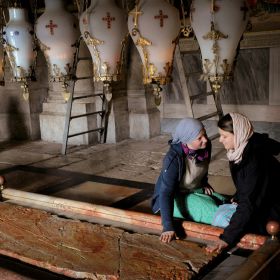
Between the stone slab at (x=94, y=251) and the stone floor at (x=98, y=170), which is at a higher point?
the stone slab at (x=94, y=251)

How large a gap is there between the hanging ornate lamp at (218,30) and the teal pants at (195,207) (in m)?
0.91

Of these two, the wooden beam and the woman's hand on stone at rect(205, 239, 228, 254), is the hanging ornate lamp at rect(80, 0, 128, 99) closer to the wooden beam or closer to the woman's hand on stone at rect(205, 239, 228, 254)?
the wooden beam

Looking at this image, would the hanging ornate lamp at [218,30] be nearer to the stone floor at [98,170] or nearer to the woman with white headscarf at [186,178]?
the woman with white headscarf at [186,178]

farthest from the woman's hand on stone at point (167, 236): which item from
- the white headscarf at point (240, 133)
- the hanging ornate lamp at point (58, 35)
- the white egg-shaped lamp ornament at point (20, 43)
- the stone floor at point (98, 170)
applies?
the stone floor at point (98, 170)

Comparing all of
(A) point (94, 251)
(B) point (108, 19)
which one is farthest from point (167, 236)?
(B) point (108, 19)

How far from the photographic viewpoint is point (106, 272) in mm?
1904

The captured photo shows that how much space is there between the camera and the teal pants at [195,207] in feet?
8.79

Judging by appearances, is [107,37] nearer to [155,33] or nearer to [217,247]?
[155,33]

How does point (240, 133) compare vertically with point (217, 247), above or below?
above

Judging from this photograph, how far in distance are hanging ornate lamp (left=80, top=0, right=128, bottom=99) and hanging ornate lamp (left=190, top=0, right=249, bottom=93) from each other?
358 millimetres

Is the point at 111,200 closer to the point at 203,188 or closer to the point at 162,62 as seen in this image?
the point at 203,188

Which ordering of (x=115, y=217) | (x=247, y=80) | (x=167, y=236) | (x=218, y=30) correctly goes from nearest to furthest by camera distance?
(x=218, y=30) → (x=167, y=236) → (x=115, y=217) → (x=247, y=80)

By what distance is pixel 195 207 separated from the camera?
270cm

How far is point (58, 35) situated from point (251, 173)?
117 centimetres
